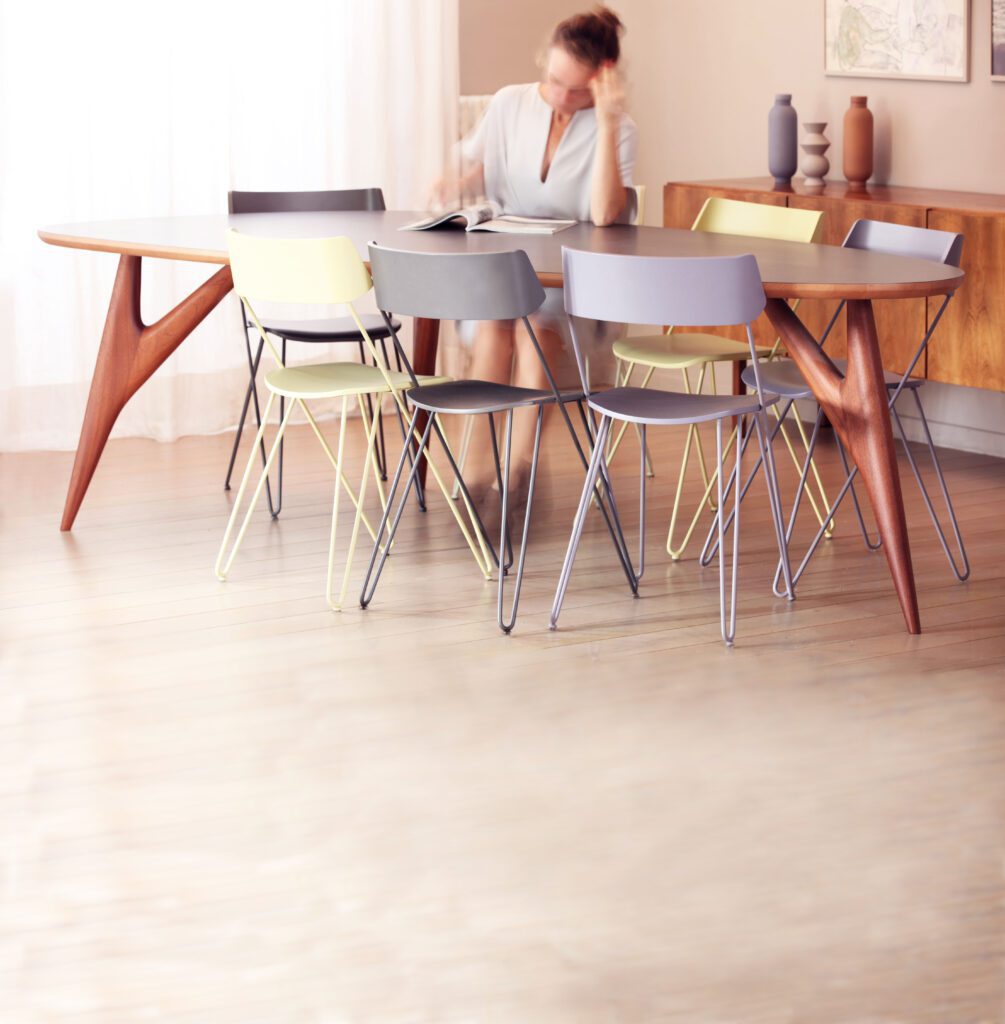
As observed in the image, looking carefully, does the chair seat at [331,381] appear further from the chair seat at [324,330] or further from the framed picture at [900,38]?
the framed picture at [900,38]

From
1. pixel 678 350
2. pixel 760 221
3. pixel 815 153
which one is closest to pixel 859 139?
pixel 815 153

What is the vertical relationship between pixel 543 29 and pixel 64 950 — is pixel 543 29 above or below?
above

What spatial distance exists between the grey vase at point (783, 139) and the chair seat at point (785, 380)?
1.72 m

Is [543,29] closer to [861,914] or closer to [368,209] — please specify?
[368,209]

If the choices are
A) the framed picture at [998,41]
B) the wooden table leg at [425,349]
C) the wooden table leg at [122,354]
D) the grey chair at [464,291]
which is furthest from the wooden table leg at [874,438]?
the framed picture at [998,41]

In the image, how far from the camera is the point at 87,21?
570 cm

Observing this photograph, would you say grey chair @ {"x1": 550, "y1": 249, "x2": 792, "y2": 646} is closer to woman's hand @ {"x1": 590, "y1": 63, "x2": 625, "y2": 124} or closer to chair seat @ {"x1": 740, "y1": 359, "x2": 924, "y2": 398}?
chair seat @ {"x1": 740, "y1": 359, "x2": 924, "y2": 398}

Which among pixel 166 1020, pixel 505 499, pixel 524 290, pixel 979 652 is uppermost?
pixel 524 290

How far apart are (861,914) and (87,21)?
463cm

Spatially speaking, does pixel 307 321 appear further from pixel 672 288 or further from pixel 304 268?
pixel 672 288

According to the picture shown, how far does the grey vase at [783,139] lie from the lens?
19.1ft

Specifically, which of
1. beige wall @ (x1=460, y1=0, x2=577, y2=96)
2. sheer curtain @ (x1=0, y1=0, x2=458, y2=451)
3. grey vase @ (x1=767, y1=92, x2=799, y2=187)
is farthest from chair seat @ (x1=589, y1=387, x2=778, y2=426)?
beige wall @ (x1=460, y1=0, x2=577, y2=96)

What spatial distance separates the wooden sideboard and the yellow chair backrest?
1.96 meters

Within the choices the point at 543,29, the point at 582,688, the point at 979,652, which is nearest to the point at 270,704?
the point at 582,688
